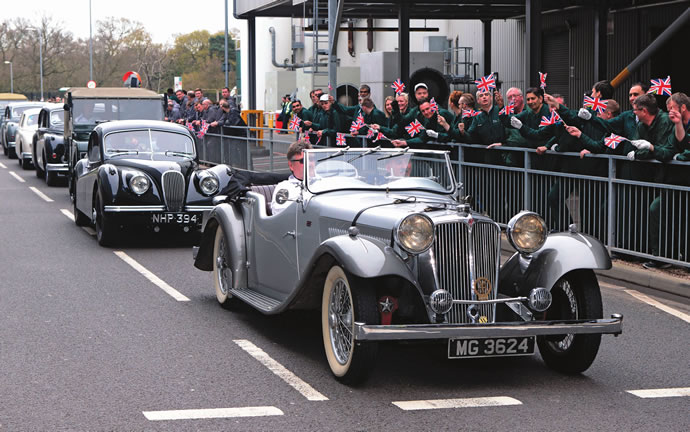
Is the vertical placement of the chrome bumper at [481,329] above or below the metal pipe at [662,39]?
below

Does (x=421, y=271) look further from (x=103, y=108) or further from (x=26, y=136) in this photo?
(x=26, y=136)

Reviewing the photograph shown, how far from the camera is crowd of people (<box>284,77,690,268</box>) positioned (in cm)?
1054

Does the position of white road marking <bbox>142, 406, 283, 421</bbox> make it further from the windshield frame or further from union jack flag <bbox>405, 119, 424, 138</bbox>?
union jack flag <bbox>405, 119, 424, 138</bbox>

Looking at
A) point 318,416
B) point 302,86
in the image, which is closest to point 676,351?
point 318,416

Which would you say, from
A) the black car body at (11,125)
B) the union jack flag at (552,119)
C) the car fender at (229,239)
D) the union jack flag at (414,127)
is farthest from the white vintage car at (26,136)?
the car fender at (229,239)

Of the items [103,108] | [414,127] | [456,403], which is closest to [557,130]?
[414,127]

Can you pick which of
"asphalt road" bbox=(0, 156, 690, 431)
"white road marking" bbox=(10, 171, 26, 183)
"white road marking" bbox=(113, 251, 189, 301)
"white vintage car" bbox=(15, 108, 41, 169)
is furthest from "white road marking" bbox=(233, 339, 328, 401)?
"white vintage car" bbox=(15, 108, 41, 169)

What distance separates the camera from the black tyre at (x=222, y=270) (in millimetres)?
9000

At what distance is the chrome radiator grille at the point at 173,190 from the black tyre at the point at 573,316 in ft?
24.6

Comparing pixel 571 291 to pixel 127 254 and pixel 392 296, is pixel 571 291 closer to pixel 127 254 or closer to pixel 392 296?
pixel 392 296

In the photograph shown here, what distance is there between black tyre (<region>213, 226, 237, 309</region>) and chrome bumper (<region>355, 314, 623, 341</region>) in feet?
9.87

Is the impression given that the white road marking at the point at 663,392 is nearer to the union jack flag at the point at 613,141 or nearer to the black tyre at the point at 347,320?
the black tyre at the point at 347,320

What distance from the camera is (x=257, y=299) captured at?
822 centimetres

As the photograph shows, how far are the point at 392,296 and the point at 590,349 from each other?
132 cm
